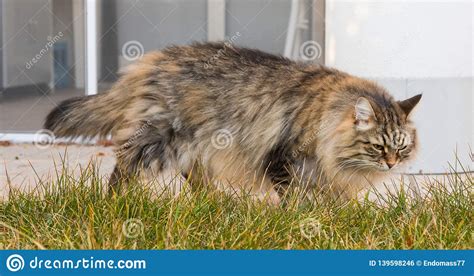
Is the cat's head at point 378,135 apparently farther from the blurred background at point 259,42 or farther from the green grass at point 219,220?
the blurred background at point 259,42

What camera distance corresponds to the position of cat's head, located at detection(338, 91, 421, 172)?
472 centimetres

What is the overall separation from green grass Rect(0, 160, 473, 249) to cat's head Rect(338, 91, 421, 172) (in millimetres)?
317

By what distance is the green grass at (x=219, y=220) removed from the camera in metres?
3.79

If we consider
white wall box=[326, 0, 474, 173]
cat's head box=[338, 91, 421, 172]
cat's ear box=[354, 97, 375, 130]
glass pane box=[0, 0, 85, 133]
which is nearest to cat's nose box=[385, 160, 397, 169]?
cat's head box=[338, 91, 421, 172]

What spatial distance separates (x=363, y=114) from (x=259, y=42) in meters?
3.38

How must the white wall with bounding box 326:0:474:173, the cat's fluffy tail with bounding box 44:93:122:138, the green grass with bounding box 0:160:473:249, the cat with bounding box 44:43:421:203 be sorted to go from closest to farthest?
the green grass with bounding box 0:160:473:249 < the cat with bounding box 44:43:421:203 < the cat's fluffy tail with bounding box 44:93:122:138 < the white wall with bounding box 326:0:474:173

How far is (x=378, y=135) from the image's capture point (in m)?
4.73

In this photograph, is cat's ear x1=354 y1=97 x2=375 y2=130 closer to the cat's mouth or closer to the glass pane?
the cat's mouth

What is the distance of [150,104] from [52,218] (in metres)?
1.20

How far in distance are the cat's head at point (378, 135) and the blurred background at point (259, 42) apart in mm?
1742

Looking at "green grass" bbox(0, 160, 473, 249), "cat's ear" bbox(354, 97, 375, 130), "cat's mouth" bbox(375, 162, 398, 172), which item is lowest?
"green grass" bbox(0, 160, 473, 249)

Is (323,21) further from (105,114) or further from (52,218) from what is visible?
(52,218)

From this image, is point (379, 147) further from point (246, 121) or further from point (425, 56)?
point (425, 56)

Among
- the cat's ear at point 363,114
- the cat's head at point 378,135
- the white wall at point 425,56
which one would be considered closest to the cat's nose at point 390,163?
the cat's head at point 378,135
